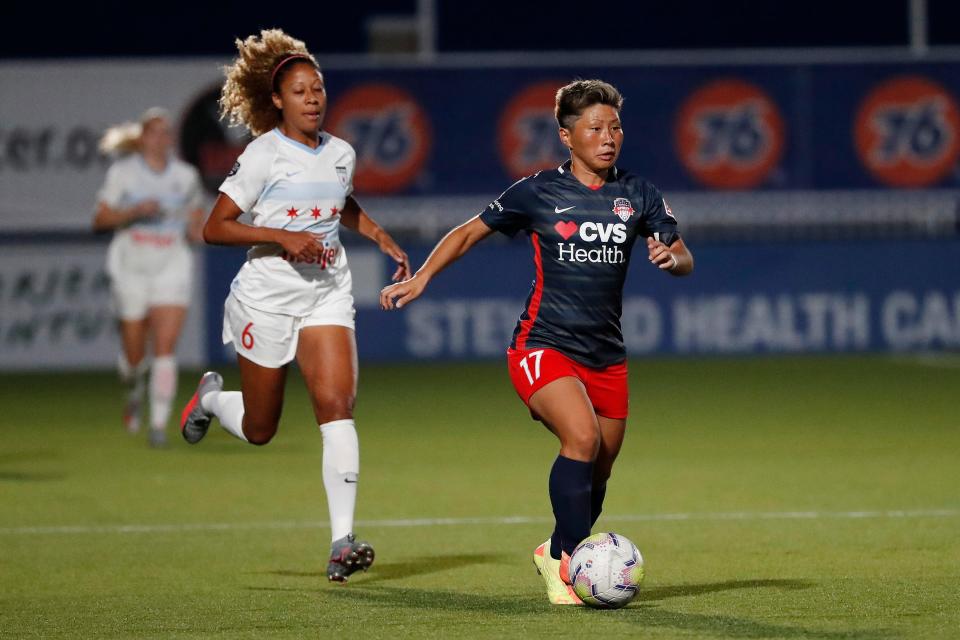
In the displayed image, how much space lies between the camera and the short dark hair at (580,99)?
23.1 ft

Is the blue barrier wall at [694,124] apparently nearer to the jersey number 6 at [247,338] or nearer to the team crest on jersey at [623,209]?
the jersey number 6 at [247,338]

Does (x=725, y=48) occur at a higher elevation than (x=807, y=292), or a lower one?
higher

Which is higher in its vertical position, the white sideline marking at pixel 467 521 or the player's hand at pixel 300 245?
the player's hand at pixel 300 245

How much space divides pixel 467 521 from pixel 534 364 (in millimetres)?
2394

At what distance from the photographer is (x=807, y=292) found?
64.9ft

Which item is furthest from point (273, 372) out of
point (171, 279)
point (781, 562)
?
point (171, 279)

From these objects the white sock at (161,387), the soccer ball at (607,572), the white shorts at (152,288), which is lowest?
the white sock at (161,387)

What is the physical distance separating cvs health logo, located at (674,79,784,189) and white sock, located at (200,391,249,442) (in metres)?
12.5

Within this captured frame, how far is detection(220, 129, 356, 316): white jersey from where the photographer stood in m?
7.69

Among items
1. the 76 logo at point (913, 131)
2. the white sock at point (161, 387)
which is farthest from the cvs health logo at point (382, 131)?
the white sock at point (161, 387)

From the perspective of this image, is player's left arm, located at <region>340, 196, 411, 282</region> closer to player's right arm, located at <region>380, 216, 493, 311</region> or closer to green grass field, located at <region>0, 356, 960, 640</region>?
player's right arm, located at <region>380, 216, 493, 311</region>

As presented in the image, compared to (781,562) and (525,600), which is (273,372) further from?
(781,562)

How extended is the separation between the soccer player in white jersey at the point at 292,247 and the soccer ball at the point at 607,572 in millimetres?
1202

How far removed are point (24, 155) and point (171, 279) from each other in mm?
8301
